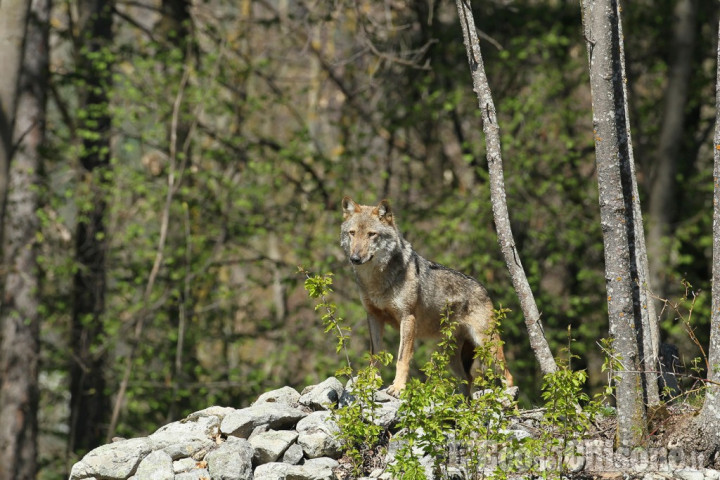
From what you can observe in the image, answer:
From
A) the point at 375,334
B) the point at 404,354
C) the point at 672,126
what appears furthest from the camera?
the point at 672,126

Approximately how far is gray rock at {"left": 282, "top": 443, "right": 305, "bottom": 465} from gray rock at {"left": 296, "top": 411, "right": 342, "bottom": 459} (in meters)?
0.06

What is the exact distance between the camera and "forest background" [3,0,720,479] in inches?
607

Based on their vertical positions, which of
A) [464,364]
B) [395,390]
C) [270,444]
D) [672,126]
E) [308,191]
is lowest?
[270,444]

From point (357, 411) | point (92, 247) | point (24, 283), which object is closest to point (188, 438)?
point (357, 411)

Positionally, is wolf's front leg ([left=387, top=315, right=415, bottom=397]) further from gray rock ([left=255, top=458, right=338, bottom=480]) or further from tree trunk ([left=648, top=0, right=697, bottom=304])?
tree trunk ([left=648, top=0, right=697, bottom=304])

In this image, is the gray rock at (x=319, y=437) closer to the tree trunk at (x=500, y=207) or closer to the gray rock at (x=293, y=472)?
the gray rock at (x=293, y=472)

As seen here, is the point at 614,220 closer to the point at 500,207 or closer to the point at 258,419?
the point at 500,207

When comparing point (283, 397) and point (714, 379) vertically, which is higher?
point (714, 379)

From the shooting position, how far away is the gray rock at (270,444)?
260 inches

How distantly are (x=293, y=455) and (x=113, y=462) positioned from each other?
137 centimetres

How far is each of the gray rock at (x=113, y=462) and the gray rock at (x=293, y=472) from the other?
0.96 metres

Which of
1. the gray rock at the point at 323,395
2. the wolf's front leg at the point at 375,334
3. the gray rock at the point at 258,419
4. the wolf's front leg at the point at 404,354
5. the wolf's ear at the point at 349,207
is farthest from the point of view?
the wolf's ear at the point at 349,207

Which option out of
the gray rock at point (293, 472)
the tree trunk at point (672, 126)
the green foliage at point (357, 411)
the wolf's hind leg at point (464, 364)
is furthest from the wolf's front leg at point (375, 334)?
the tree trunk at point (672, 126)

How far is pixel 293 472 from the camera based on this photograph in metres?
6.43
